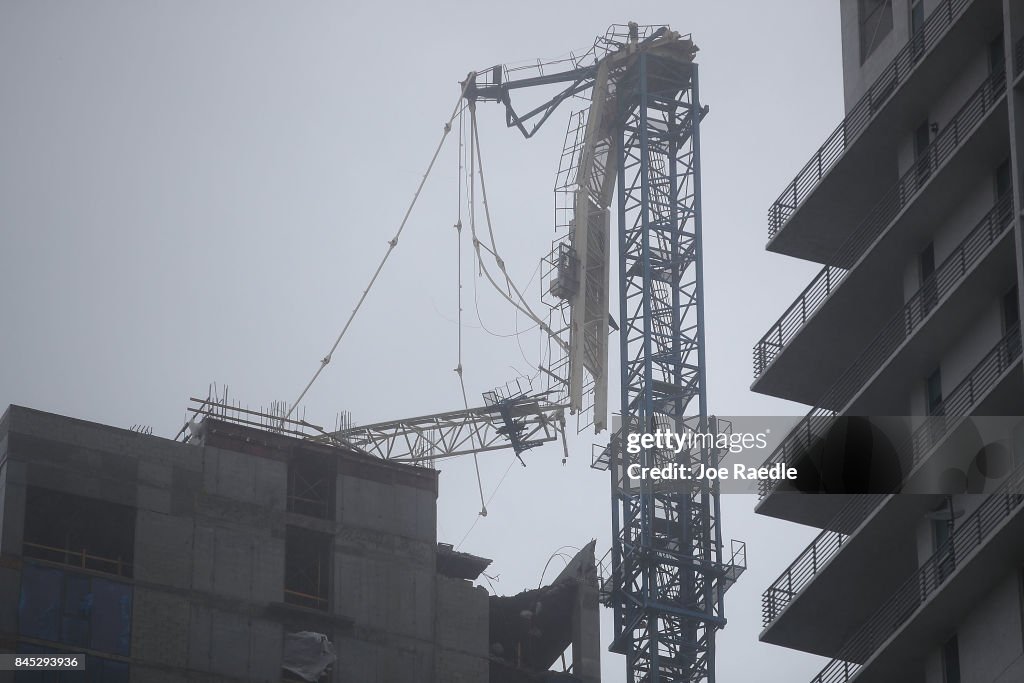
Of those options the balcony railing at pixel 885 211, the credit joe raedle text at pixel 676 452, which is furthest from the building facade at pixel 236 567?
the balcony railing at pixel 885 211

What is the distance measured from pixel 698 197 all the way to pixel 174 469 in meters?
29.9

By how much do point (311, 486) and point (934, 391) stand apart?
175 feet

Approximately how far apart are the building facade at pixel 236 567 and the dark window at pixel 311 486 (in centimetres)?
8

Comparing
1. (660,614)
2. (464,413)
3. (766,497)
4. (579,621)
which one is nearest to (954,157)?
(766,497)

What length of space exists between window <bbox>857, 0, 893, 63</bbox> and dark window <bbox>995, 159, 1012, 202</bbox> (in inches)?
277

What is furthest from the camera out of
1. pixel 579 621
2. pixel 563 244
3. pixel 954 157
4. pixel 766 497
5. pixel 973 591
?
pixel 563 244

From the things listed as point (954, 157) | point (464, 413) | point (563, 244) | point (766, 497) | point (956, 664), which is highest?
point (563, 244)

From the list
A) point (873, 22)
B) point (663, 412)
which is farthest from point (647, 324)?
point (873, 22)

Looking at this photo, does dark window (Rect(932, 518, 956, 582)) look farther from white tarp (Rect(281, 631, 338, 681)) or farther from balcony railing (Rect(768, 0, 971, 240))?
white tarp (Rect(281, 631, 338, 681))

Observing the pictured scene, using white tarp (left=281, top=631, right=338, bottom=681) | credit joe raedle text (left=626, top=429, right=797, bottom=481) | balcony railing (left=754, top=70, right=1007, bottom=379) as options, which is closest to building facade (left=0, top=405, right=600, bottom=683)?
white tarp (left=281, top=631, right=338, bottom=681)

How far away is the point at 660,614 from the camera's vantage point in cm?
8925

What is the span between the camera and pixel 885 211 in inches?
1719

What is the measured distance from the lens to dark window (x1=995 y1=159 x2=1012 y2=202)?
3991 cm

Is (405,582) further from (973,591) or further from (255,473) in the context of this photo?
(973,591)
